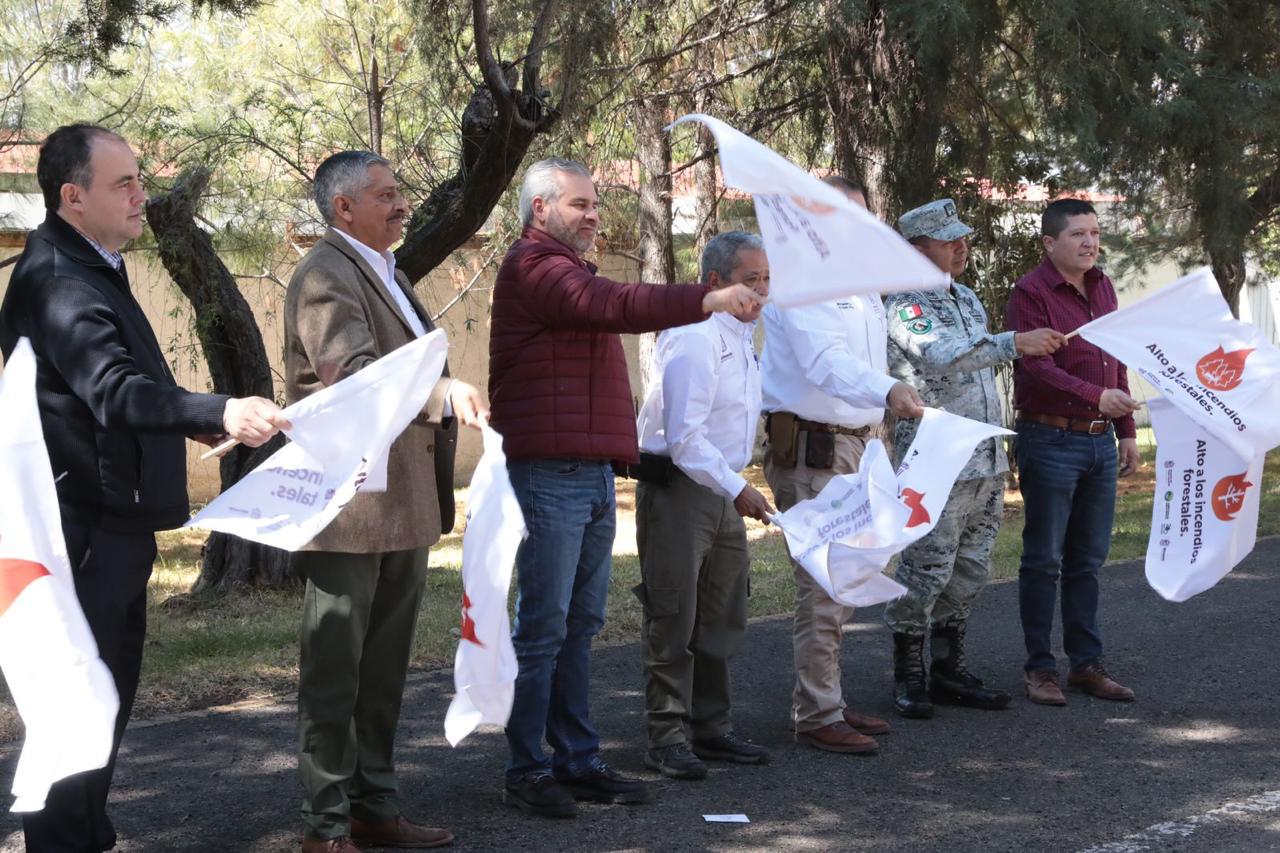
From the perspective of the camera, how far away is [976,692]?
20.1ft

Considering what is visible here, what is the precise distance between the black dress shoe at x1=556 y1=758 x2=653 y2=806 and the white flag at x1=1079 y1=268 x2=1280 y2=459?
2463 mm

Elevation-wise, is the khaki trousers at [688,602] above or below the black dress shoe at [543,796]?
above

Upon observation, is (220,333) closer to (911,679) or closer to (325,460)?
(911,679)

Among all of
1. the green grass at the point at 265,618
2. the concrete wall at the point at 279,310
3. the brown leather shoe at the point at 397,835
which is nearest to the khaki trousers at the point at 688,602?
the brown leather shoe at the point at 397,835

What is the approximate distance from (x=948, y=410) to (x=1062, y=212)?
1081 mm

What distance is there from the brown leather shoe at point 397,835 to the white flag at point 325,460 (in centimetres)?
108

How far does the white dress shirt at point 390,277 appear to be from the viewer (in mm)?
4293

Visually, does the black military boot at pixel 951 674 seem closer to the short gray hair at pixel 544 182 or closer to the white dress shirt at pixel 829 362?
the white dress shirt at pixel 829 362

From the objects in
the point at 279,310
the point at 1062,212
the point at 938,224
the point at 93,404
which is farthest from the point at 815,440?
the point at 279,310

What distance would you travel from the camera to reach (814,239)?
149 inches

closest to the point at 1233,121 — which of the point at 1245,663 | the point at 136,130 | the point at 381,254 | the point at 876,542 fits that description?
the point at 1245,663

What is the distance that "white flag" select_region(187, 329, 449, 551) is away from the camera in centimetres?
382

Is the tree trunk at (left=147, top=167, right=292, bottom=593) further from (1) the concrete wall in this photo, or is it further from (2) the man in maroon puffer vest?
(2) the man in maroon puffer vest

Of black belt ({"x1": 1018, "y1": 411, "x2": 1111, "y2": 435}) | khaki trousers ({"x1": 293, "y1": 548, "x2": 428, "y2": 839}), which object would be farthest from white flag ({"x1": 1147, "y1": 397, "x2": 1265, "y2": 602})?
khaki trousers ({"x1": 293, "y1": 548, "x2": 428, "y2": 839})
